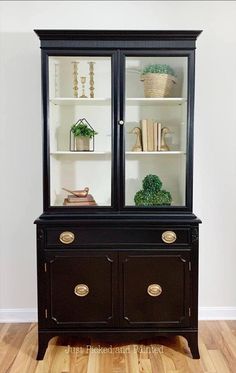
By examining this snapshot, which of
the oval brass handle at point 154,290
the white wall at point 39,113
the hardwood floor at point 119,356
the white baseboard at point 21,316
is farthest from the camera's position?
the white baseboard at point 21,316

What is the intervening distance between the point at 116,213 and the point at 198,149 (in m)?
0.89

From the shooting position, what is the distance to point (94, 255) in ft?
7.80

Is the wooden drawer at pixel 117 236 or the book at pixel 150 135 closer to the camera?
the wooden drawer at pixel 117 236

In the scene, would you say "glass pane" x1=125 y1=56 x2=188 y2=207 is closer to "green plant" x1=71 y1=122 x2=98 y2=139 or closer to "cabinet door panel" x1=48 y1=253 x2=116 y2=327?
"green plant" x1=71 y1=122 x2=98 y2=139

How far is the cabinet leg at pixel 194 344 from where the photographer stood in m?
2.40

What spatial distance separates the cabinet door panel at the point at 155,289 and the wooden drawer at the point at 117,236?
0.09 m

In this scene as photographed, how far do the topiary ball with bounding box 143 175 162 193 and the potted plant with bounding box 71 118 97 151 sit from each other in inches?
16.9

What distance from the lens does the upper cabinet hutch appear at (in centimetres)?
237

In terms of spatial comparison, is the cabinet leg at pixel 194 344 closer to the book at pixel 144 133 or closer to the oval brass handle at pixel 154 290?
the oval brass handle at pixel 154 290

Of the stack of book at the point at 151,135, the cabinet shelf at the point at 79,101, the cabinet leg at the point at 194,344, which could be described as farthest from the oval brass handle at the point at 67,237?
the cabinet leg at the point at 194,344

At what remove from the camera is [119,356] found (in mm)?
2416

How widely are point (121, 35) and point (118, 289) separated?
1549mm

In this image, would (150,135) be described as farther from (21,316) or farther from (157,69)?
(21,316)

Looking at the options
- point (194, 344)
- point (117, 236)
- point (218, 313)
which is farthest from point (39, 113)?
point (218, 313)
